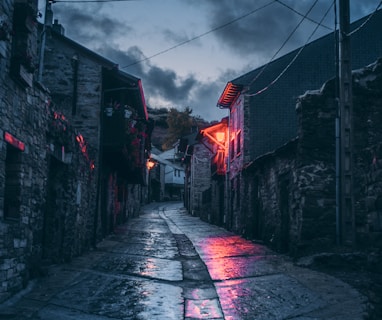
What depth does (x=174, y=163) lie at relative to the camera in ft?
225

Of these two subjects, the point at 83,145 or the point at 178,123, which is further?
the point at 178,123

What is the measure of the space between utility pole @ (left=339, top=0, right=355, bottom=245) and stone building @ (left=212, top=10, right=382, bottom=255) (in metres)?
1.42

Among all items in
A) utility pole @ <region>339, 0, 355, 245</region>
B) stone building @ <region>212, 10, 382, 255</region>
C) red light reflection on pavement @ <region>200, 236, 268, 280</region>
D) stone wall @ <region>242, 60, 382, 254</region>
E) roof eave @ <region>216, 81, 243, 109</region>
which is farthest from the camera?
roof eave @ <region>216, 81, 243, 109</region>

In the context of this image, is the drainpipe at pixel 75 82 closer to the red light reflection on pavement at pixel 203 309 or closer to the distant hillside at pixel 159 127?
the red light reflection on pavement at pixel 203 309

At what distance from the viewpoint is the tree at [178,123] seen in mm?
70244

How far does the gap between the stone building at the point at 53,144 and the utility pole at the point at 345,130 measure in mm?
6451

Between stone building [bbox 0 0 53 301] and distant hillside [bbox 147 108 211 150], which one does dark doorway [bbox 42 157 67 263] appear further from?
distant hillside [bbox 147 108 211 150]

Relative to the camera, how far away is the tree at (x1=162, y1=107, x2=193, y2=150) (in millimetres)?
70244

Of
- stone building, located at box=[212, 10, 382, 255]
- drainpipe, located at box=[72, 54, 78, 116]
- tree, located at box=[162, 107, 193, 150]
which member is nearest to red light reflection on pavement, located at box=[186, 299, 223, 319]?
stone building, located at box=[212, 10, 382, 255]

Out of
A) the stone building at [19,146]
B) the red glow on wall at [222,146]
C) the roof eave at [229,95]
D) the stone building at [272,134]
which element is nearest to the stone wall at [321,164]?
the stone building at [272,134]

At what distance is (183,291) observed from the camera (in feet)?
27.6

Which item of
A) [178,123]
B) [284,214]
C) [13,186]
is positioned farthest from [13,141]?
[178,123]

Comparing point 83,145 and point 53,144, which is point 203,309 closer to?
point 53,144

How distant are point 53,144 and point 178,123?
60.7 m
